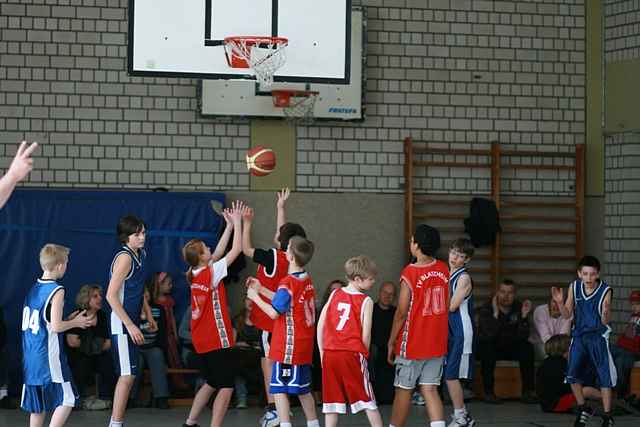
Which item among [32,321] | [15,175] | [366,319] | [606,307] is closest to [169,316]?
[32,321]

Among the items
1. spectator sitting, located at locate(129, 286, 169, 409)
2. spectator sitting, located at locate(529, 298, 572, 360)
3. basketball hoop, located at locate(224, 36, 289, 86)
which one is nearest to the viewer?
basketball hoop, located at locate(224, 36, 289, 86)

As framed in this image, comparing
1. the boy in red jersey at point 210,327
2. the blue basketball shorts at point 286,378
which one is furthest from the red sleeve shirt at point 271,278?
the blue basketball shorts at point 286,378

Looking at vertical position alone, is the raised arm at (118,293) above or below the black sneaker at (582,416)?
above

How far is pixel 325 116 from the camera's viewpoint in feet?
45.4

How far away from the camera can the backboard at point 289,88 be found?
1360cm

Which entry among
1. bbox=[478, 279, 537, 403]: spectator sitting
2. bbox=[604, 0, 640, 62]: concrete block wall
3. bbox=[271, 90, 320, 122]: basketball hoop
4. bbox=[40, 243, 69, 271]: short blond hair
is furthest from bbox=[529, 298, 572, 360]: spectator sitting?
bbox=[40, 243, 69, 271]: short blond hair

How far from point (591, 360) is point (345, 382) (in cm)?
297

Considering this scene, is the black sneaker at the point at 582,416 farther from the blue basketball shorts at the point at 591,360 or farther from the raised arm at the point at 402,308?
the raised arm at the point at 402,308

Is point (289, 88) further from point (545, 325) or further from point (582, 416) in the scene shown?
point (582, 416)

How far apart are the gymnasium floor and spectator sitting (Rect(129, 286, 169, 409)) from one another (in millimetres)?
210

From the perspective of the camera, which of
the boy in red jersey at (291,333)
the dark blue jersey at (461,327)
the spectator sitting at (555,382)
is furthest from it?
the spectator sitting at (555,382)

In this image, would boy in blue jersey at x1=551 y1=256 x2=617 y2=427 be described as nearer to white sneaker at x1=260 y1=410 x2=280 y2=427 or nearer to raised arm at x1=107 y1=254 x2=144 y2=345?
white sneaker at x1=260 y1=410 x2=280 y2=427

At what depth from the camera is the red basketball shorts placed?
865cm

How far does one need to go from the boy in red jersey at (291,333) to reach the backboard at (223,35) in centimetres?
282
